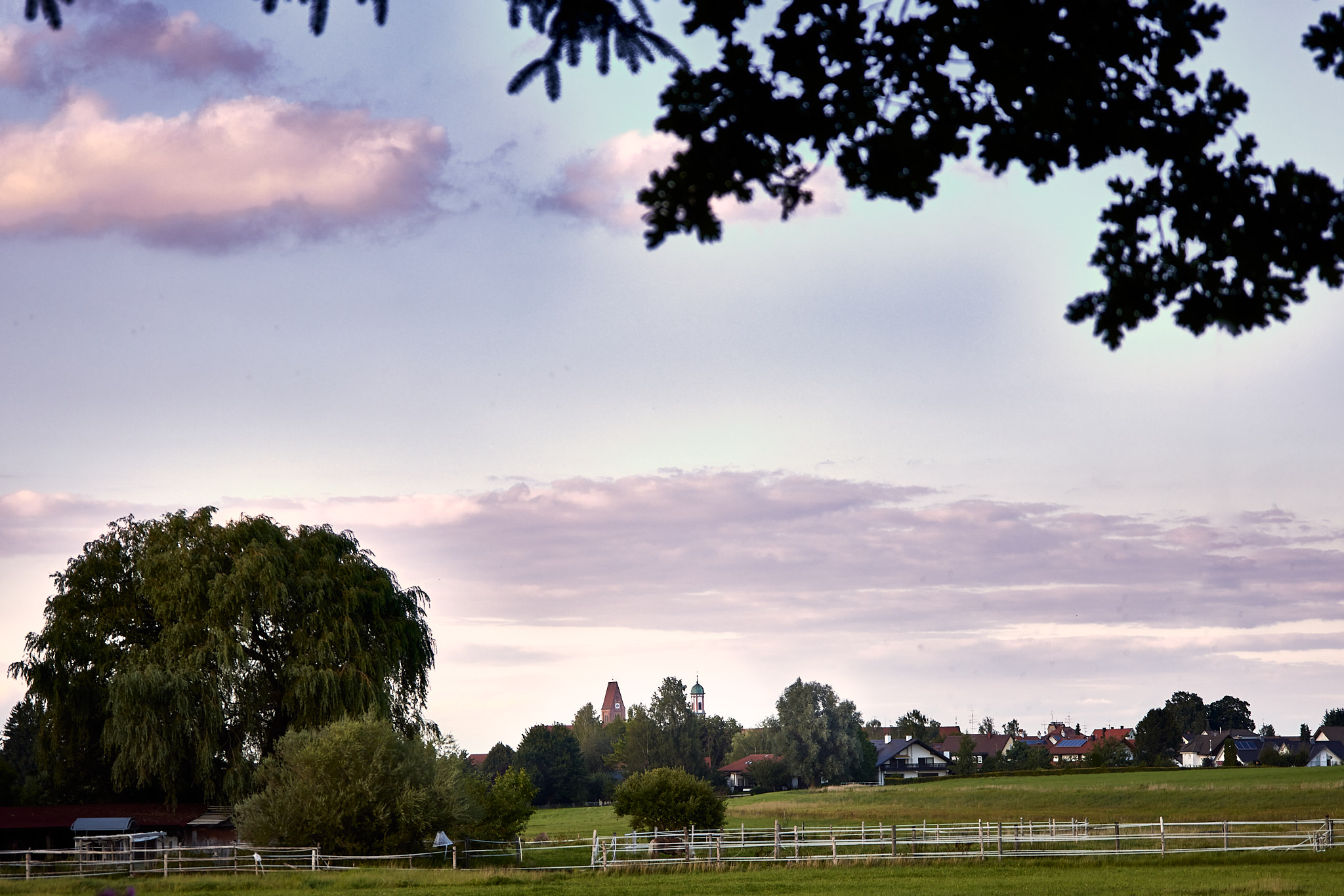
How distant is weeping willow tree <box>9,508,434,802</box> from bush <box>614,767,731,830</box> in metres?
7.50

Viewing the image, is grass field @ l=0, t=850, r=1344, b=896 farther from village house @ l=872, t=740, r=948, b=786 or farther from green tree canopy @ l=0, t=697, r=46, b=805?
village house @ l=872, t=740, r=948, b=786

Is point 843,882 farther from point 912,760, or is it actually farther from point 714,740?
point 912,760

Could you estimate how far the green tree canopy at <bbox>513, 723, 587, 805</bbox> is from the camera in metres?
108

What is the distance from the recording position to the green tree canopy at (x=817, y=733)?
104 metres

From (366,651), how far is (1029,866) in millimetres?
20948

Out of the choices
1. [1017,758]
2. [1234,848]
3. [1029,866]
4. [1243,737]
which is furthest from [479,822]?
[1243,737]

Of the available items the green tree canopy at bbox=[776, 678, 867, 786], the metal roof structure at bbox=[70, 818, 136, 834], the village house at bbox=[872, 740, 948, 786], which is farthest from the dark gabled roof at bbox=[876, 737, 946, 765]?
the metal roof structure at bbox=[70, 818, 136, 834]

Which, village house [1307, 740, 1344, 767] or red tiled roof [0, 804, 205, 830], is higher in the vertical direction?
red tiled roof [0, 804, 205, 830]

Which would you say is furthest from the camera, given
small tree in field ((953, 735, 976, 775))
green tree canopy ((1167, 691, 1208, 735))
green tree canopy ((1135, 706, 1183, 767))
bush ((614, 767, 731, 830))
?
green tree canopy ((1167, 691, 1208, 735))

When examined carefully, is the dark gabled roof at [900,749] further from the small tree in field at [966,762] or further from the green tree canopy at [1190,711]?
the green tree canopy at [1190,711]

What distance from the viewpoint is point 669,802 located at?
40.8 meters

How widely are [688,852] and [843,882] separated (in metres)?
8.11

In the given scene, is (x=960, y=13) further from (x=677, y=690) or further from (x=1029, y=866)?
(x=677, y=690)

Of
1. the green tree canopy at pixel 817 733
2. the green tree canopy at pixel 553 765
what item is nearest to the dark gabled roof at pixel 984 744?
the green tree canopy at pixel 817 733
